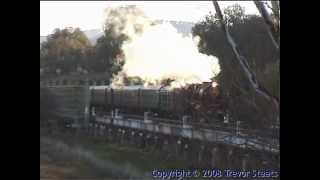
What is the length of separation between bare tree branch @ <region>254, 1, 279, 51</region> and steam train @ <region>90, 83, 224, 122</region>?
13.3 inches

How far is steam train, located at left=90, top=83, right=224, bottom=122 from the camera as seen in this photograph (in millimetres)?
1715

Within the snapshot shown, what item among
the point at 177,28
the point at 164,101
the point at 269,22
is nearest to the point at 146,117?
the point at 164,101

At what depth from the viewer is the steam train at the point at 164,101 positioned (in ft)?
5.63

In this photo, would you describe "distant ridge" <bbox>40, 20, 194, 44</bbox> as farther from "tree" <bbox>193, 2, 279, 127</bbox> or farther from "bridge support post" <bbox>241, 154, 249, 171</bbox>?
"bridge support post" <bbox>241, 154, 249, 171</bbox>

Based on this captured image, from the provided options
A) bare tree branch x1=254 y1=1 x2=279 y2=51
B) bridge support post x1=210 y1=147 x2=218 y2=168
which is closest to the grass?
bridge support post x1=210 y1=147 x2=218 y2=168

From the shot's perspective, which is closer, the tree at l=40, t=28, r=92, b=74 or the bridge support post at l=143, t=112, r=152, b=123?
the tree at l=40, t=28, r=92, b=74

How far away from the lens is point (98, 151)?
170 cm

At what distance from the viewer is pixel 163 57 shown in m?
1.72

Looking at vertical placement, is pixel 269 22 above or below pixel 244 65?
above

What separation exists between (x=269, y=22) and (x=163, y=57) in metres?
0.50

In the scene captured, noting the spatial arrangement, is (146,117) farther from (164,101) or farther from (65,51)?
(65,51)

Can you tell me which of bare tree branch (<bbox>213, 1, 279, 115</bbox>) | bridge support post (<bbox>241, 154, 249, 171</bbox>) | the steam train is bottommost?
bridge support post (<bbox>241, 154, 249, 171</bbox>)

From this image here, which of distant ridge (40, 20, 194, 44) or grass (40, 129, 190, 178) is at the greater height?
distant ridge (40, 20, 194, 44)
